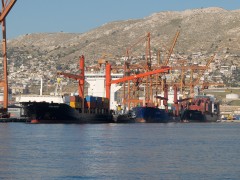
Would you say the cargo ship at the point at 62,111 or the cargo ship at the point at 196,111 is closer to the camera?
the cargo ship at the point at 62,111

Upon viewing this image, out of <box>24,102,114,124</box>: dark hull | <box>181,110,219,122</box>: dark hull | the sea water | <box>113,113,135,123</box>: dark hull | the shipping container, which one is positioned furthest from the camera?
<box>181,110,219,122</box>: dark hull

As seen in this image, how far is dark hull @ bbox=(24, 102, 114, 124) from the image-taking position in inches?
5310

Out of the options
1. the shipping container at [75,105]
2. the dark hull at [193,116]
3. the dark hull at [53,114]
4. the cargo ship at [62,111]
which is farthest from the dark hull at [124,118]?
the dark hull at [193,116]

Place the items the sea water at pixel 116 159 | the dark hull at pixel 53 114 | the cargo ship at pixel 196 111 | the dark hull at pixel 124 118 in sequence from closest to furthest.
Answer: the sea water at pixel 116 159, the dark hull at pixel 53 114, the dark hull at pixel 124 118, the cargo ship at pixel 196 111

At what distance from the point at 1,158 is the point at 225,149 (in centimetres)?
1944

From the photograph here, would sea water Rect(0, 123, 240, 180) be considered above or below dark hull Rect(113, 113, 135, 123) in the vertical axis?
below

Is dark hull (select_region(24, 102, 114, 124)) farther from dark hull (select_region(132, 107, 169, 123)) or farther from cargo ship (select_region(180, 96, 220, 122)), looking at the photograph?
cargo ship (select_region(180, 96, 220, 122))

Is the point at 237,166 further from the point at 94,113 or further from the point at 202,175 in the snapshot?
the point at 94,113

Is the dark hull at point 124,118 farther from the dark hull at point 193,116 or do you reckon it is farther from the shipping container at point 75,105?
the dark hull at point 193,116

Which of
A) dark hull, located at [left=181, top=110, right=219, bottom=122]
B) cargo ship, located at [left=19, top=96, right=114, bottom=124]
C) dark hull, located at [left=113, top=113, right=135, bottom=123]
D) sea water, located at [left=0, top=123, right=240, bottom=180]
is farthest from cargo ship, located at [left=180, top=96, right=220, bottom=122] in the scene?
sea water, located at [left=0, top=123, right=240, bottom=180]

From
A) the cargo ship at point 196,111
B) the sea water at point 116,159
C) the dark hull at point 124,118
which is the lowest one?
the sea water at point 116,159

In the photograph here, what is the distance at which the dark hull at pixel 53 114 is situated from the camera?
13488 cm

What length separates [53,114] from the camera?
137 m

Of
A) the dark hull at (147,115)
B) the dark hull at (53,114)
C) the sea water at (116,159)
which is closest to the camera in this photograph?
the sea water at (116,159)
